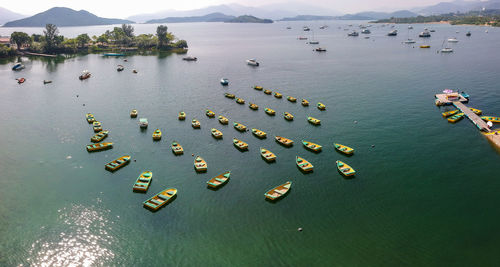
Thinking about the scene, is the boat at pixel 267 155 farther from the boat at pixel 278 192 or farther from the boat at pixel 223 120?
the boat at pixel 223 120

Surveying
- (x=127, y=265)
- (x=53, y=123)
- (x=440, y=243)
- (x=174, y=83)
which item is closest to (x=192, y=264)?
(x=127, y=265)

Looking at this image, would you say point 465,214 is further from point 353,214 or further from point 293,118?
point 293,118

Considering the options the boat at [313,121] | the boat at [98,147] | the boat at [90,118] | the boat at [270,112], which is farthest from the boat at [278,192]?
the boat at [90,118]

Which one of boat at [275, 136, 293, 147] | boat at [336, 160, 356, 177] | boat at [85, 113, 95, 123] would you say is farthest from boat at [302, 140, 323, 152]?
boat at [85, 113, 95, 123]

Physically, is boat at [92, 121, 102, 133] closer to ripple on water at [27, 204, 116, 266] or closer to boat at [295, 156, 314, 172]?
ripple on water at [27, 204, 116, 266]

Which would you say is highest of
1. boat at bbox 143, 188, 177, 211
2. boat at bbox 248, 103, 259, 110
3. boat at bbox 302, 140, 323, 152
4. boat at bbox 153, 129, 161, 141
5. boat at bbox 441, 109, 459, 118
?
boat at bbox 248, 103, 259, 110

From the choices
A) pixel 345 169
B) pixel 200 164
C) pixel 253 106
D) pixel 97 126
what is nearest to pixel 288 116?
pixel 253 106

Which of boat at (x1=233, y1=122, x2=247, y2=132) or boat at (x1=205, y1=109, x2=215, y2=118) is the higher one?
boat at (x1=205, y1=109, x2=215, y2=118)
